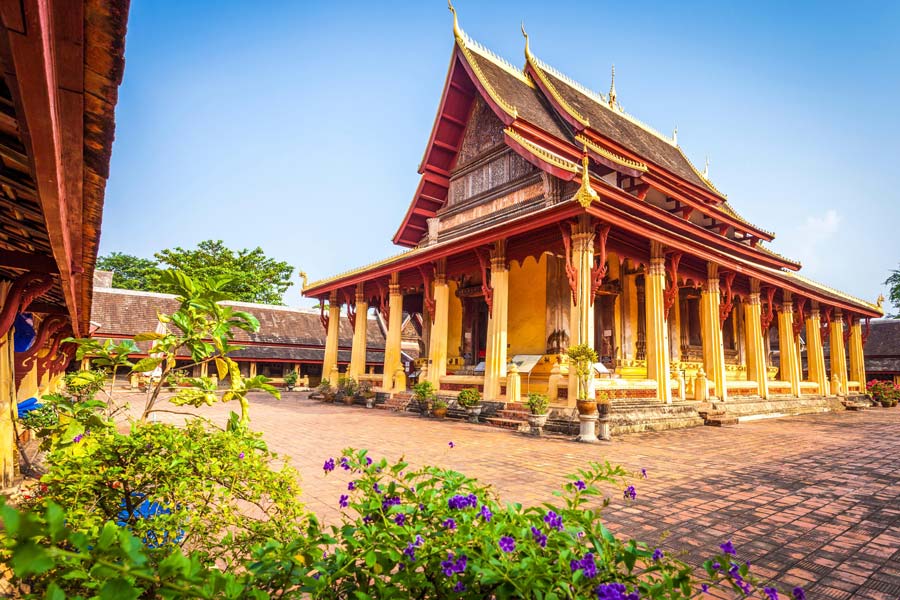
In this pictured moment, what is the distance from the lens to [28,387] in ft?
26.3

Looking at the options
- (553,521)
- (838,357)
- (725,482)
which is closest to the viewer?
(553,521)

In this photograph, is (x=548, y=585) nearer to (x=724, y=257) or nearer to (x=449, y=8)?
(x=724, y=257)

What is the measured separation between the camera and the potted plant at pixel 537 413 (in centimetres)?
931

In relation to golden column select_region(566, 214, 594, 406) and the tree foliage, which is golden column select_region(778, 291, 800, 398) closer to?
golden column select_region(566, 214, 594, 406)

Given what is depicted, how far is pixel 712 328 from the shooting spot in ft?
44.5

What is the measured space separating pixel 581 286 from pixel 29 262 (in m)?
8.89

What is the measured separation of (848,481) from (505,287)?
786 cm

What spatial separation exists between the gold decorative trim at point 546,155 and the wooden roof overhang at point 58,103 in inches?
373

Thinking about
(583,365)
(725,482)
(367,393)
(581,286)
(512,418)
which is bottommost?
(725,482)

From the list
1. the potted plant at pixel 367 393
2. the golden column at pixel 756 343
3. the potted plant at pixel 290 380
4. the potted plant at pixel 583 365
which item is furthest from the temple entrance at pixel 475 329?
the potted plant at pixel 290 380

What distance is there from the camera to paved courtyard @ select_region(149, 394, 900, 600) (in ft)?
10.5

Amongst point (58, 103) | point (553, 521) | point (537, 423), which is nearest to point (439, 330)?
point (537, 423)

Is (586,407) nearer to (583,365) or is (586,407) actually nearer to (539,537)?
(583,365)

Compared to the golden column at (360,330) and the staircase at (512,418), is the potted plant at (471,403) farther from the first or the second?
the golden column at (360,330)
